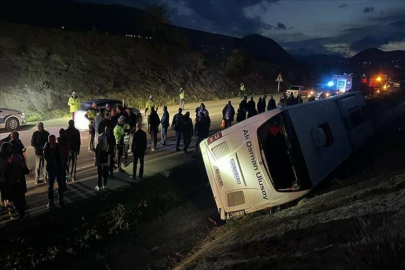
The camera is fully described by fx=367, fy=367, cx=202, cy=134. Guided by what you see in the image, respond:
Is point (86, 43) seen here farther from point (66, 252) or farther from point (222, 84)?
point (66, 252)

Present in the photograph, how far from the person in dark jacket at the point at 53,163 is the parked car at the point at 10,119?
10960 mm

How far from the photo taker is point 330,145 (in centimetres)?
948

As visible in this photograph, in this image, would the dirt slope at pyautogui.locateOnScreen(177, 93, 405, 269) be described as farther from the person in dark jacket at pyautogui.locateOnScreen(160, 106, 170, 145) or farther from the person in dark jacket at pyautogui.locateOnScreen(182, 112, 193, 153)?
the person in dark jacket at pyautogui.locateOnScreen(160, 106, 170, 145)

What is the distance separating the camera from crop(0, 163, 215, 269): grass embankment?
7.54 meters

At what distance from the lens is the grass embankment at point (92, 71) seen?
25.7 metres

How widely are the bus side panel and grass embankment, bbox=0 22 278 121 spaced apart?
61.1 ft

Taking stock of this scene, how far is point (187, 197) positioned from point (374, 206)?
6.73 metres

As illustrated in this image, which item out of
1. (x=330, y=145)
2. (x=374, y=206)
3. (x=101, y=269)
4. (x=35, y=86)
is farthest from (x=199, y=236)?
(x=35, y=86)

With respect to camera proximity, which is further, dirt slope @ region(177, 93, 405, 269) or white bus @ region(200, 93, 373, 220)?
white bus @ region(200, 93, 373, 220)

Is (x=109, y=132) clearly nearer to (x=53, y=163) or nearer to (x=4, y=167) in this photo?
(x=53, y=163)

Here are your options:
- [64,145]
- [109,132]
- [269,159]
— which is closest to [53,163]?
[64,145]

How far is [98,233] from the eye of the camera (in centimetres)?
875

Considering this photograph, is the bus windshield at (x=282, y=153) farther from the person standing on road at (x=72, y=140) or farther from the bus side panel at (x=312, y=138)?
the person standing on road at (x=72, y=140)

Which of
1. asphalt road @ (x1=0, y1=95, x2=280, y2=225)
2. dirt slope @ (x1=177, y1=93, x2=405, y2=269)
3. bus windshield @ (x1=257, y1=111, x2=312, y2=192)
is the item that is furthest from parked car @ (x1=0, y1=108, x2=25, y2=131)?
bus windshield @ (x1=257, y1=111, x2=312, y2=192)
